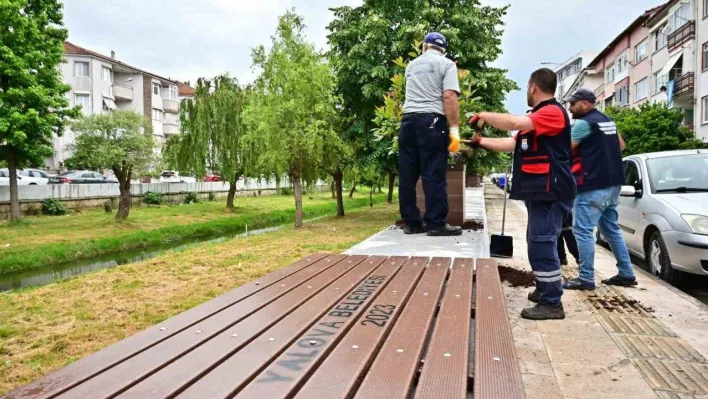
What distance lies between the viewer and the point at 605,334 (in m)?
3.81

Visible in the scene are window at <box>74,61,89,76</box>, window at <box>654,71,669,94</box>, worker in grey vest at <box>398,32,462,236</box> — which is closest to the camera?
worker in grey vest at <box>398,32,462,236</box>

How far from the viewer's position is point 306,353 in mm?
1874

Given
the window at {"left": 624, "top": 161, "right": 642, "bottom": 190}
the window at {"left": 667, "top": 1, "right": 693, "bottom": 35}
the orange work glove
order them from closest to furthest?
the orange work glove, the window at {"left": 624, "top": 161, "right": 642, "bottom": 190}, the window at {"left": 667, "top": 1, "right": 693, "bottom": 35}

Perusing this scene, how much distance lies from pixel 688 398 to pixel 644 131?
24939 millimetres

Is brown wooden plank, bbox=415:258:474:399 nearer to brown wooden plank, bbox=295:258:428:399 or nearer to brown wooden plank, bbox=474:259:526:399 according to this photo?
brown wooden plank, bbox=474:259:526:399

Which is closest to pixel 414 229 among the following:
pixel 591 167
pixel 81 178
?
pixel 591 167

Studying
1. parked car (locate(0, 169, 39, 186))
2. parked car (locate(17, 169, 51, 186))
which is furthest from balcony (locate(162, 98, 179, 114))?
parked car (locate(0, 169, 39, 186))

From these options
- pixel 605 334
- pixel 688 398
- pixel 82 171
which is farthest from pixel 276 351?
pixel 82 171

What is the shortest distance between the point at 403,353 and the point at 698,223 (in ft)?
17.6

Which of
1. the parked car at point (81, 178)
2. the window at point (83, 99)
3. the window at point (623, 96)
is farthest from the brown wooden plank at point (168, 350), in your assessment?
the window at point (623, 96)

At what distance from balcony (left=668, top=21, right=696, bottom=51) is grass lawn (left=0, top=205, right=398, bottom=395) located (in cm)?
2635

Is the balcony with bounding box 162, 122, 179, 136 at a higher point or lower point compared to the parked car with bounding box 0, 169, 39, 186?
higher

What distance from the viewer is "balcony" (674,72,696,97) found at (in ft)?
91.2

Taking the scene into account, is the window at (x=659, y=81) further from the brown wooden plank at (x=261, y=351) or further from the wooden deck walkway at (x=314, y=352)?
the brown wooden plank at (x=261, y=351)
